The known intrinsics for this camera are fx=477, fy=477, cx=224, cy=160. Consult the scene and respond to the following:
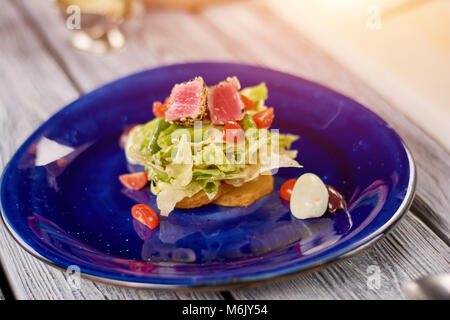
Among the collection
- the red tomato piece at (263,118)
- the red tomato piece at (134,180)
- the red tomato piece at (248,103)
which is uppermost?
the red tomato piece at (248,103)

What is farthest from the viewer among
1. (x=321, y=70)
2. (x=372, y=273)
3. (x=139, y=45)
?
(x=139, y=45)

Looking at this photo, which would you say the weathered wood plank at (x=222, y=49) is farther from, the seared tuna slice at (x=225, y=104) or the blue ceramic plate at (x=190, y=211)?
the seared tuna slice at (x=225, y=104)

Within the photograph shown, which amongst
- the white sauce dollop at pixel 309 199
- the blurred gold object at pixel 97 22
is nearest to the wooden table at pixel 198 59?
the blurred gold object at pixel 97 22

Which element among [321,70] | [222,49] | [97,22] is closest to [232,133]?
[321,70]

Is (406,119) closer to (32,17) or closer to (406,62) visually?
(406,62)

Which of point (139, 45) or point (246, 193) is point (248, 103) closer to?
point (246, 193)

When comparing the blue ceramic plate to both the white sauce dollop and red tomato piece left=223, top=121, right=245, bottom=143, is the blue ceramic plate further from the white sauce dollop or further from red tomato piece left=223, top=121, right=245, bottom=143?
red tomato piece left=223, top=121, right=245, bottom=143
